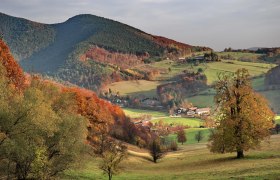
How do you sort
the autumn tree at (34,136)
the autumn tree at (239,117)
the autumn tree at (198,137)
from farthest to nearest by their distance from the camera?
the autumn tree at (198,137), the autumn tree at (239,117), the autumn tree at (34,136)

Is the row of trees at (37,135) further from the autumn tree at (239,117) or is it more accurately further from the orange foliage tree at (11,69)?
the orange foliage tree at (11,69)

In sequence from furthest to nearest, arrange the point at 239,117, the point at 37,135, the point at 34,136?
1. the point at 239,117
2. the point at 37,135
3. the point at 34,136

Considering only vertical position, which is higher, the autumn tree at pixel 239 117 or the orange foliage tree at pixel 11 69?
the orange foliage tree at pixel 11 69

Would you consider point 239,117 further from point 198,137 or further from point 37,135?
point 198,137

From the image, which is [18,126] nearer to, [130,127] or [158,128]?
[130,127]

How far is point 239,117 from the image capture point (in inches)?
2340

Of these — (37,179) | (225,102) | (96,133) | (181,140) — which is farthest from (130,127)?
(37,179)

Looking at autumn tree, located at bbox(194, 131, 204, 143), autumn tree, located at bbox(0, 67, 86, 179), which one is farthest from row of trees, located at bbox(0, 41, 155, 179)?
autumn tree, located at bbox(194, 131, 204, 143)

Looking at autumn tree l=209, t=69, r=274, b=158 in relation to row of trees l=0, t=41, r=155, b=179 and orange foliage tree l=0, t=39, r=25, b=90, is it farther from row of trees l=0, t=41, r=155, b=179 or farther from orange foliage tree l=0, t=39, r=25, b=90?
orange foliage tree l=0, t=39, r=25, b=90

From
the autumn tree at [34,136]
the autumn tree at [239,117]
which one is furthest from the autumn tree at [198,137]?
the autumn tree at [34,136]

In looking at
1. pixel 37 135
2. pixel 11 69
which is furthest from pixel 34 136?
pixel 11 69

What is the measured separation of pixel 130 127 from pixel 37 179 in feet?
333

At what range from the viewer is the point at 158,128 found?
7741 inches

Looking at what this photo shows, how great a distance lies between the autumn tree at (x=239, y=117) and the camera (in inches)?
2324
